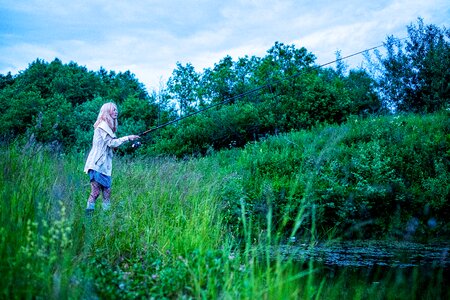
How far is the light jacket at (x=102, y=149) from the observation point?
5.62 meters

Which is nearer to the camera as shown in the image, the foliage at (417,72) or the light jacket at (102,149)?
the light jacket at (102,149)

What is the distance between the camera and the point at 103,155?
18.7ft

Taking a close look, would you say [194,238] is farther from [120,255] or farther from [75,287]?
[75,287]

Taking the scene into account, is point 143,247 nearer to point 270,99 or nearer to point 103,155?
point 103,155

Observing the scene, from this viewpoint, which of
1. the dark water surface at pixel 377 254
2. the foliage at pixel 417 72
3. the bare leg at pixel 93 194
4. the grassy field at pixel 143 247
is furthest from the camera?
the foliage at pixel 417 72

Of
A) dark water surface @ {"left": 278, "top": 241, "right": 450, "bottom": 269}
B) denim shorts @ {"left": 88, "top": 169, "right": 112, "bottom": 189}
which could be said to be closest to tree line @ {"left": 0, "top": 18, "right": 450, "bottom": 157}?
dark water surface @ {"left": 278, "top": 241, "right": 450, "bottom": 269}

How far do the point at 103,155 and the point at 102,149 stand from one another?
0.29 ft

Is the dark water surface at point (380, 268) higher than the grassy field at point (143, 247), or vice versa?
the grassy field at point (143, 247)

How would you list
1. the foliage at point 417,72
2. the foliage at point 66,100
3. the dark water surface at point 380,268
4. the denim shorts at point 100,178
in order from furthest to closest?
the foliage at point 66,100, the foliage at point 417,72, the denim shorts at point 100,178, the dark water surface at point 380,268

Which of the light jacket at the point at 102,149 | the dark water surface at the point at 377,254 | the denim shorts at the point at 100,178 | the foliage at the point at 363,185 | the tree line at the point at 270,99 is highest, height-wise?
the tree line at the point at 270,99

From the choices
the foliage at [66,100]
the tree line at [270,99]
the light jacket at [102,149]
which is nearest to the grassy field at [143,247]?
the light jacket at [102,149]

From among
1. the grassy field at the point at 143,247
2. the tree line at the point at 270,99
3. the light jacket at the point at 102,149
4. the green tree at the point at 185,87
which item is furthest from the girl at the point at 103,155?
the green tree at the point at 185,87

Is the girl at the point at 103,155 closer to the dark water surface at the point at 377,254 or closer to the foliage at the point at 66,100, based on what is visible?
the dark water surface at the point at 377,254

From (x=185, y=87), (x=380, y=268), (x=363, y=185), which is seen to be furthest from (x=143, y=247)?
(x=185, y=87)
